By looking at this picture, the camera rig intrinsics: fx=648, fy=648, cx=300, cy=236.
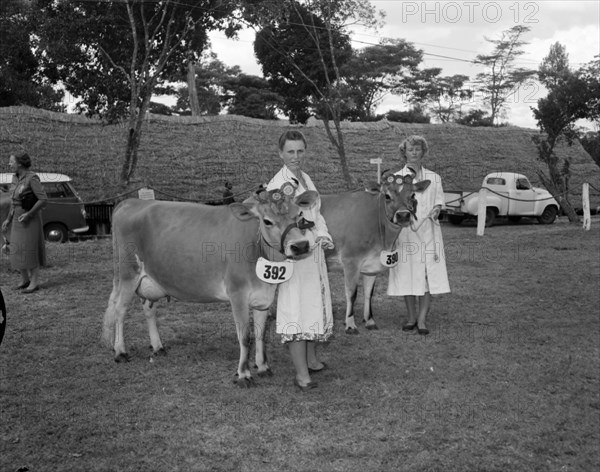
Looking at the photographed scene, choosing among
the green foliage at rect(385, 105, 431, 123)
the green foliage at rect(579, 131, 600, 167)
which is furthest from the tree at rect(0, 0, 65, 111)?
the green foliage at rect(579, 131, 600, 167)

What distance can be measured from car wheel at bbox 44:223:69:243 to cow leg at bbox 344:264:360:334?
9.63 metres

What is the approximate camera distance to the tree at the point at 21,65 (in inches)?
693

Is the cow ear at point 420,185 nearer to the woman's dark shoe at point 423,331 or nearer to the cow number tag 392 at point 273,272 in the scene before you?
the woman's dark shoe at point 423,331

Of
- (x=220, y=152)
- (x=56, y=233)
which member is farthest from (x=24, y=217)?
(x=220, y=152)

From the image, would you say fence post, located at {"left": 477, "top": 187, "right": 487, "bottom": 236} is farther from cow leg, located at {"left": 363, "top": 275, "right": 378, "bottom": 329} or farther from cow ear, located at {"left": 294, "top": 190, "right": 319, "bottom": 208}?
cow ear, located at {"left": 294, "top": 190, "right": 319, "bottom": 208}

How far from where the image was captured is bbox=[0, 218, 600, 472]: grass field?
12.3 ft

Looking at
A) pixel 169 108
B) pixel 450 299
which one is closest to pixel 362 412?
pixel 450 299

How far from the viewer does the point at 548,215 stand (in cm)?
2041

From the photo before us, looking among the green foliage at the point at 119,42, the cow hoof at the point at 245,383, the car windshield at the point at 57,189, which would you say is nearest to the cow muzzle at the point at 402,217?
the cow hoof at the point at 245,383

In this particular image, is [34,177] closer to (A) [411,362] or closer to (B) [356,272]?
(B) [356,272]

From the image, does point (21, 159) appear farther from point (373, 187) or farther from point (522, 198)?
point (522, 198)

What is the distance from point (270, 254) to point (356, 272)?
205cm

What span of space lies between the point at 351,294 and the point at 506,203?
1438 cm

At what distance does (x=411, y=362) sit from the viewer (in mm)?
5516
